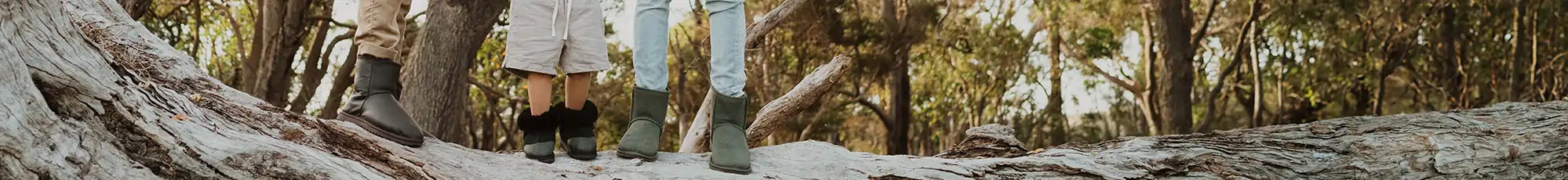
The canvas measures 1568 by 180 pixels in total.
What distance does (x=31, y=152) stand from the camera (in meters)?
2.11

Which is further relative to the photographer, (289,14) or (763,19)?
(289,14)

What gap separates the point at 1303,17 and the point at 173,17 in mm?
13811

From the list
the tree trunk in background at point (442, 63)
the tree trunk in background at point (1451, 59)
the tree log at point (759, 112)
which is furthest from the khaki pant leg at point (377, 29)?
the tree trunk in background at point (1451, 59)

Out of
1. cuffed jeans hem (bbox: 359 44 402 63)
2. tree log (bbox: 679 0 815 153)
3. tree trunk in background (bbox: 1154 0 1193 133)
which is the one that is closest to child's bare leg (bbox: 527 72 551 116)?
cuffed jeans hem (bbox: 359 44 402 63)

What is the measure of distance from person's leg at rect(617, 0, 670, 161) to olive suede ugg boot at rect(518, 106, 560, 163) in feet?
0.54

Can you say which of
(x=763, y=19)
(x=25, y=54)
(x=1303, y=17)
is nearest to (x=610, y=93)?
(x=1303, y=17)

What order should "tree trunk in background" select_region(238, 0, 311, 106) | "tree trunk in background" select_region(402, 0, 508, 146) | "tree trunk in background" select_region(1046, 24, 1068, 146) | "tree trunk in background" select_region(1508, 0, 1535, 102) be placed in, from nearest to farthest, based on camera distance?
"tree trunk in background" select_region(402, 0, 508, 146) → "tree trunk in background" select_region(238, 0, 311, 106) → "tree trunk in background" select_region(1508, 0, 1535, 102) → "tree trunk in background" select_region(1046, 24, 1068, 146)

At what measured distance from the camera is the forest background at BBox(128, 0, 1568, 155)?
45.0 ft

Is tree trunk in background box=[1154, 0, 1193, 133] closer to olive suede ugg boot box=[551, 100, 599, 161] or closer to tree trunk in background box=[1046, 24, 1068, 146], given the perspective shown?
tree trunk in background box=[1046, 24, 1068, 146]

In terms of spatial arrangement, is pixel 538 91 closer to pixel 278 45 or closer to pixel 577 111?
pixel 577 111

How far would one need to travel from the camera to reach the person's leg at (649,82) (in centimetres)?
309

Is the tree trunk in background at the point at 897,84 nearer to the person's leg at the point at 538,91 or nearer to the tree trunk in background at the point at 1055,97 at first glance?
the tree trunk in background at the point at 1055,97

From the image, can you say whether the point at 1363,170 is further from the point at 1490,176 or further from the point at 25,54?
the point at 25,54

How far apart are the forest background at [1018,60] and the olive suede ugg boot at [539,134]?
7.38 meters
